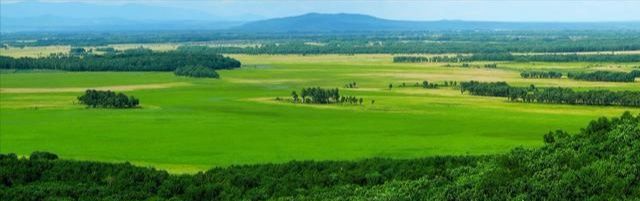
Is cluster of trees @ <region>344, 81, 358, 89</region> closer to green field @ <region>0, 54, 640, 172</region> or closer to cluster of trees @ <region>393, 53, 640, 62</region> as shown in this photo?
green field @ <region>0, 54, 640, 172</region>

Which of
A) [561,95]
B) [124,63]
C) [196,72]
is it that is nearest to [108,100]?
[196,72]

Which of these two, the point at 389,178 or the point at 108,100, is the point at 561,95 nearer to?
the point at 108,100

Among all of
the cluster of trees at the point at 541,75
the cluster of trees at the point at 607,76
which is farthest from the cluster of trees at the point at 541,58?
the cluster of trees at the point at 607,76

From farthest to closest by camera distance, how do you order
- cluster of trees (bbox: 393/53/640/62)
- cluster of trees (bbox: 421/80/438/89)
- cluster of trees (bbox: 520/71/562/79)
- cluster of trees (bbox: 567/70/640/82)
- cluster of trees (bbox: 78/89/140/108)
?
cluster of trees (bbox: 393/53/640/62) < cluster of trees (bbox: 520/71/562/79) < cluster of trees (bbox: 567/70/640/82) < cluster of trees (bbox: 421/80/438/89) < cluster of trees (bbox: 78/89/140/108)

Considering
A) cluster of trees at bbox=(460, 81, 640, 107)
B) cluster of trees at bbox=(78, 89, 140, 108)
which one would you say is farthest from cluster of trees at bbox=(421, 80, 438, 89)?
cluster of trees at bbox=(78, 89, 140, 108)

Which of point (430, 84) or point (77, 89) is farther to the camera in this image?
point (430, 84)

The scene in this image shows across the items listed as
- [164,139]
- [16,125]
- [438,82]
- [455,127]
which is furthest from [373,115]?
[438,82]

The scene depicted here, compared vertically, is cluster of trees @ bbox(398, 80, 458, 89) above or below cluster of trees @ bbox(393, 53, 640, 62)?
below
